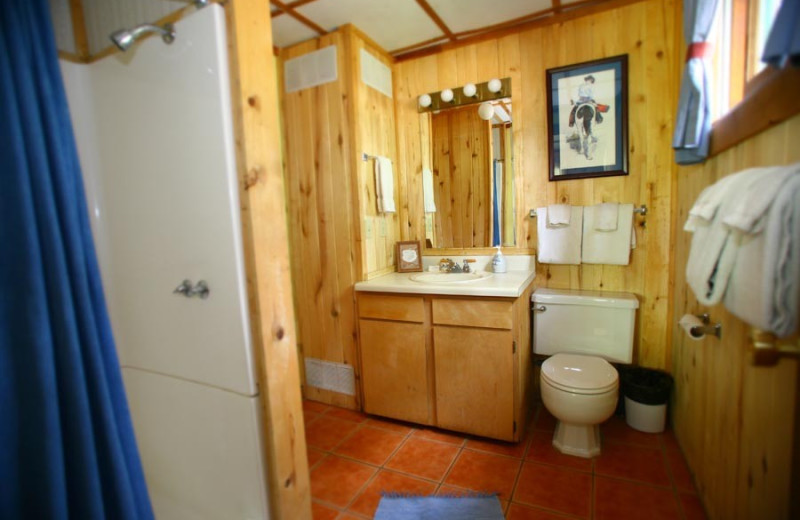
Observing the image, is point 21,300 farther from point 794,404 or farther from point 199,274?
point 794,404

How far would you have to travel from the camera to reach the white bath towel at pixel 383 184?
2361 mm

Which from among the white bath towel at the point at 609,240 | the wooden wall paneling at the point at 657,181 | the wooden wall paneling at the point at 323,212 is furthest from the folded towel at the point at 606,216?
the wooden wall paneling at the point at 323,212

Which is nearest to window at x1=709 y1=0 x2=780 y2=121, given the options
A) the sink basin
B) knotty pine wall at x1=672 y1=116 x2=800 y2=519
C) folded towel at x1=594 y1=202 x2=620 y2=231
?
Answer: knotty pine wall at x1=672 y1=116 x2=800 y2=519

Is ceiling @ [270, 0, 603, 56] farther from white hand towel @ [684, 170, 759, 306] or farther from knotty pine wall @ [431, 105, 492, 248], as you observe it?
white hand towel @ [684, 170, 759, 306]

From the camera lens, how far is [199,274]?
1.13 meters

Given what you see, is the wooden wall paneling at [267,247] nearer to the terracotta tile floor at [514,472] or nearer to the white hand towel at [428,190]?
the terracotta tile floor at [514,472]

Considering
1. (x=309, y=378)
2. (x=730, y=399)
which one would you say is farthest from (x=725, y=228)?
(x=309, y=378)

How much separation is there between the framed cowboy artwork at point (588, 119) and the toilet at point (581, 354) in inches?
28.8

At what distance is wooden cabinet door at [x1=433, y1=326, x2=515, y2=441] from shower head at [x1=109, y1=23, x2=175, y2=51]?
165cm

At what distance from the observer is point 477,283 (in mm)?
1985

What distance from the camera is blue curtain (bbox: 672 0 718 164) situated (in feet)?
4.22

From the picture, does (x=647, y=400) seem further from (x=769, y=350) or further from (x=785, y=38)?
(x=785, y=38)

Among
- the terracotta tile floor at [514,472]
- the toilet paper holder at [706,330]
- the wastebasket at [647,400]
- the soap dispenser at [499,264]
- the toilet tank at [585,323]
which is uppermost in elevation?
the soap dispenser at [499,264]

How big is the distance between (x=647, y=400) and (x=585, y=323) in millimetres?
503
